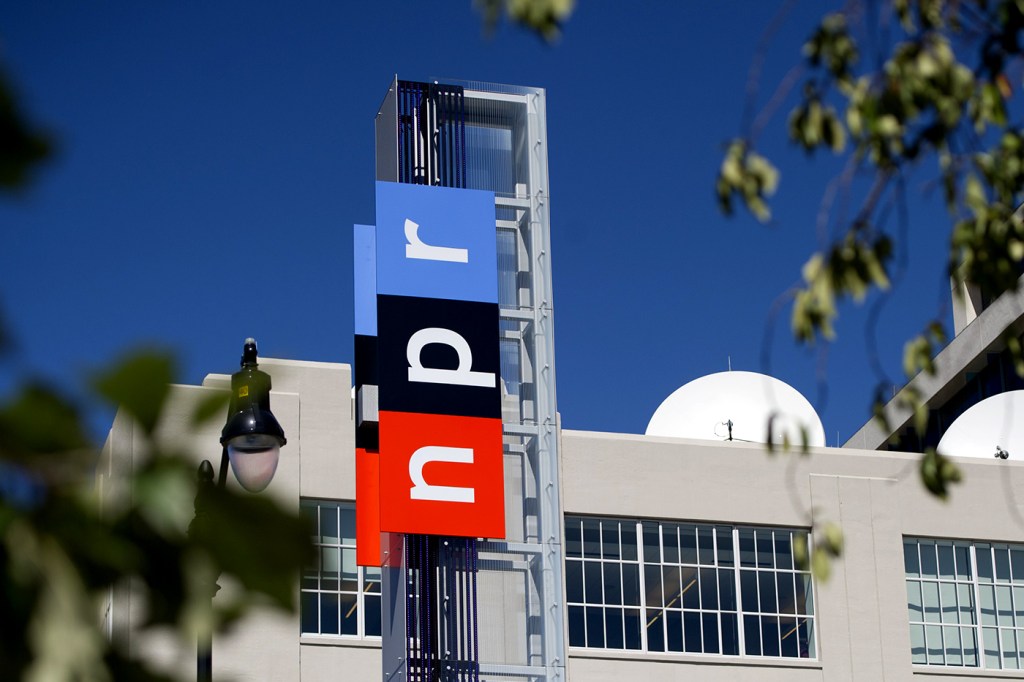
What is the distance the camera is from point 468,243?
89.4 feet

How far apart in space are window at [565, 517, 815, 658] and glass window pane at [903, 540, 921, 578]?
6.72 feet

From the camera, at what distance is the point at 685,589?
102ft

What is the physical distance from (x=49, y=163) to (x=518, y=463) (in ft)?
83.6

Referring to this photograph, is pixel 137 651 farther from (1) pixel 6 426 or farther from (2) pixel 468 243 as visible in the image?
(2) pixel 468 243

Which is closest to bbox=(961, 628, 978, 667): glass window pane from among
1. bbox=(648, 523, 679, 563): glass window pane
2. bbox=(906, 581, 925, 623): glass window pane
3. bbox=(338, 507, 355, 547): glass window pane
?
bbox=(906, 581, 925, 623): glass window pane

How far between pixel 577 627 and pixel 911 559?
6.69 meters

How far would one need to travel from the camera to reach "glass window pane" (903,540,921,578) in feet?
106

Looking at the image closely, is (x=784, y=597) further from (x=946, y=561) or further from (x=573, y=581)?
(x=573, y=581)

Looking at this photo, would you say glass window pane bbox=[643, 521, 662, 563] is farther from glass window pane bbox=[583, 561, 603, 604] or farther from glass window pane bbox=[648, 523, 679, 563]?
glass window pane bbox=[583, 561, 603, 604]

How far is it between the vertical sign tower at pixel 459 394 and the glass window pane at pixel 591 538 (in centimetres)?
337

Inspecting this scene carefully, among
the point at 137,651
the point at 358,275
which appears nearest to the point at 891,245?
the point at 137,651

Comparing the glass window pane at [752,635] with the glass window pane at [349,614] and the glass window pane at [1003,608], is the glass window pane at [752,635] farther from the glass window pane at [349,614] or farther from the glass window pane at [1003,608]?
the glass window pane at [349,614]

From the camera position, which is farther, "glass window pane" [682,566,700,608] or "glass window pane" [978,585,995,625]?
"glass window pane" [978,585,995,625]

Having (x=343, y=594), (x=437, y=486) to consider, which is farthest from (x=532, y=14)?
(x=343, y=594)
